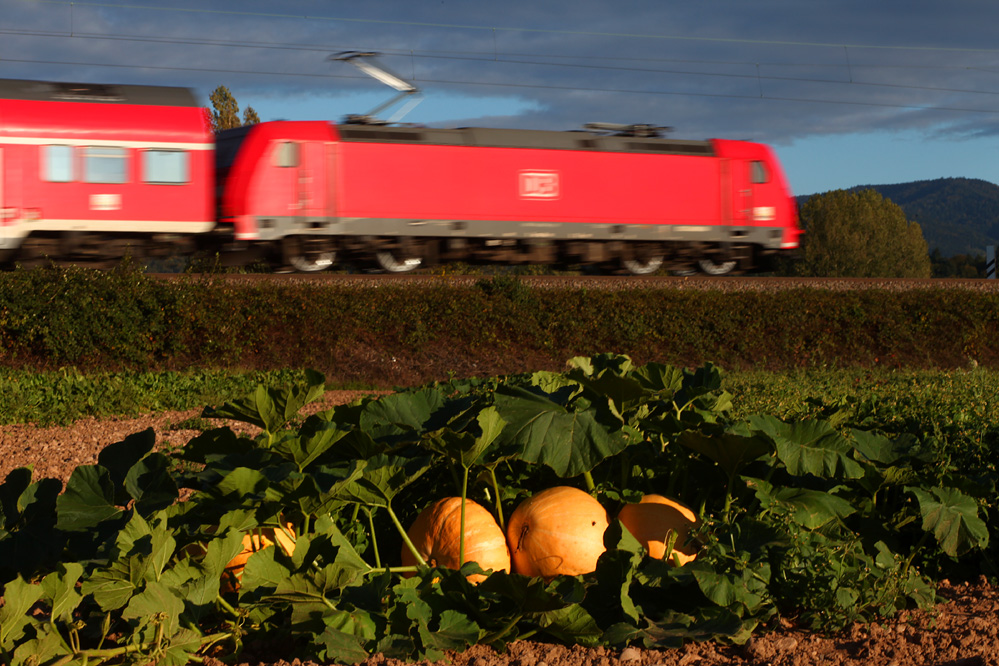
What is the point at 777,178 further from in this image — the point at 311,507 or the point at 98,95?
the point at 311,507

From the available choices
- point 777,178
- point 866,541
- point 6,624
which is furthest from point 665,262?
point 6,624

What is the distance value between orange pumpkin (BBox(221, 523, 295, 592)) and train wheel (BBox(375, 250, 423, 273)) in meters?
13.9

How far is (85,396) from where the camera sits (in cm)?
903

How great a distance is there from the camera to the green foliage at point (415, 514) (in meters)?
2.74

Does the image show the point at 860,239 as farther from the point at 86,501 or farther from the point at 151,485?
the point at 86,501

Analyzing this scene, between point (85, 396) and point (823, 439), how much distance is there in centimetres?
804

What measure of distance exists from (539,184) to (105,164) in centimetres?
805

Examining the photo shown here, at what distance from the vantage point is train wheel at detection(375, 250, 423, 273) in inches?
672

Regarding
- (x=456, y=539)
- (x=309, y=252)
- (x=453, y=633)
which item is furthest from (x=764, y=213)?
(x=453, y=633)

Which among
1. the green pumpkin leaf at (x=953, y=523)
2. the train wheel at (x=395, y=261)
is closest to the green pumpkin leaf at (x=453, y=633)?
the green pumpkin leaf at (x=953, y=523)

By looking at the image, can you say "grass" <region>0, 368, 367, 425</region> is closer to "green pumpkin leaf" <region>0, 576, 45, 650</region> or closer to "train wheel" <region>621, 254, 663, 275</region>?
"green pumpkin leaf" <region>0, 576, 45, 650</region>

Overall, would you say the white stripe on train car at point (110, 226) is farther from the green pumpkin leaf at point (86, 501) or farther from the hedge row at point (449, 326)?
the green pumpkin leaf at point (86, 501)

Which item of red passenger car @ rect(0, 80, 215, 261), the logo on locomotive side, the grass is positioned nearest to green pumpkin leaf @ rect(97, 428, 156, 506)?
the grass

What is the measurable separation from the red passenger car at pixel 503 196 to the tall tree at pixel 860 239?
4323cm
